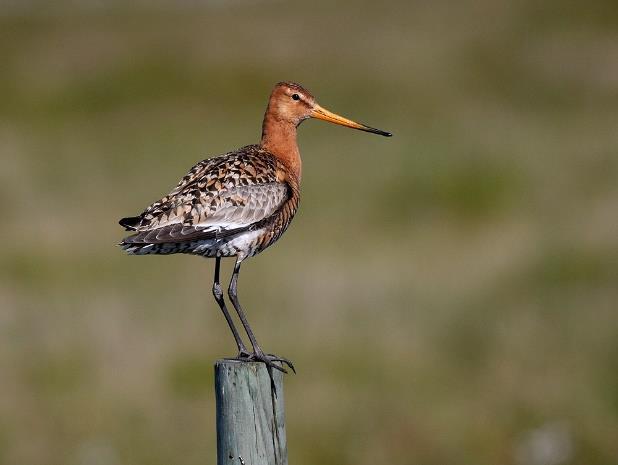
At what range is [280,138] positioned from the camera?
27.0ft

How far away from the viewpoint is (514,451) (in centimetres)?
1008

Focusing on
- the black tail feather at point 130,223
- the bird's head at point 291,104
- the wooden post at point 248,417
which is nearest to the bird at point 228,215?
the black tail feather at point 130,223

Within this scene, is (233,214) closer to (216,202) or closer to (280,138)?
(216,202)

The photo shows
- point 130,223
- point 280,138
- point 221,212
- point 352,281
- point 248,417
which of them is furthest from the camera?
point 352,281

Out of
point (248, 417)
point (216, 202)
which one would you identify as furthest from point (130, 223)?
point (248, 417)

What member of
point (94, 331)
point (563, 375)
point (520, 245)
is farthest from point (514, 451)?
point (520, 245)

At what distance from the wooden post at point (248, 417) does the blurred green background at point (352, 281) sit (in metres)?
4.32

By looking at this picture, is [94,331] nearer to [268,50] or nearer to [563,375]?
[563,375]

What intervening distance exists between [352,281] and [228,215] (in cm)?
663

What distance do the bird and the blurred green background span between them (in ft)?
9.64

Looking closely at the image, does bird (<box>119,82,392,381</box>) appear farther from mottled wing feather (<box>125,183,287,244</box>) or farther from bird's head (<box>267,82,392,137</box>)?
bird's head (<box>267,82,392,137</box>)

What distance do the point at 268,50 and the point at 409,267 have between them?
19331mm

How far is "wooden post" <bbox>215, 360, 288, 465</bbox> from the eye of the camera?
548 centimetres

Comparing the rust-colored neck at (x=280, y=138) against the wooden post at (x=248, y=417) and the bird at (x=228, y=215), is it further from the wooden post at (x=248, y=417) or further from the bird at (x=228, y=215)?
the wooden post at (x=248, y=417)
